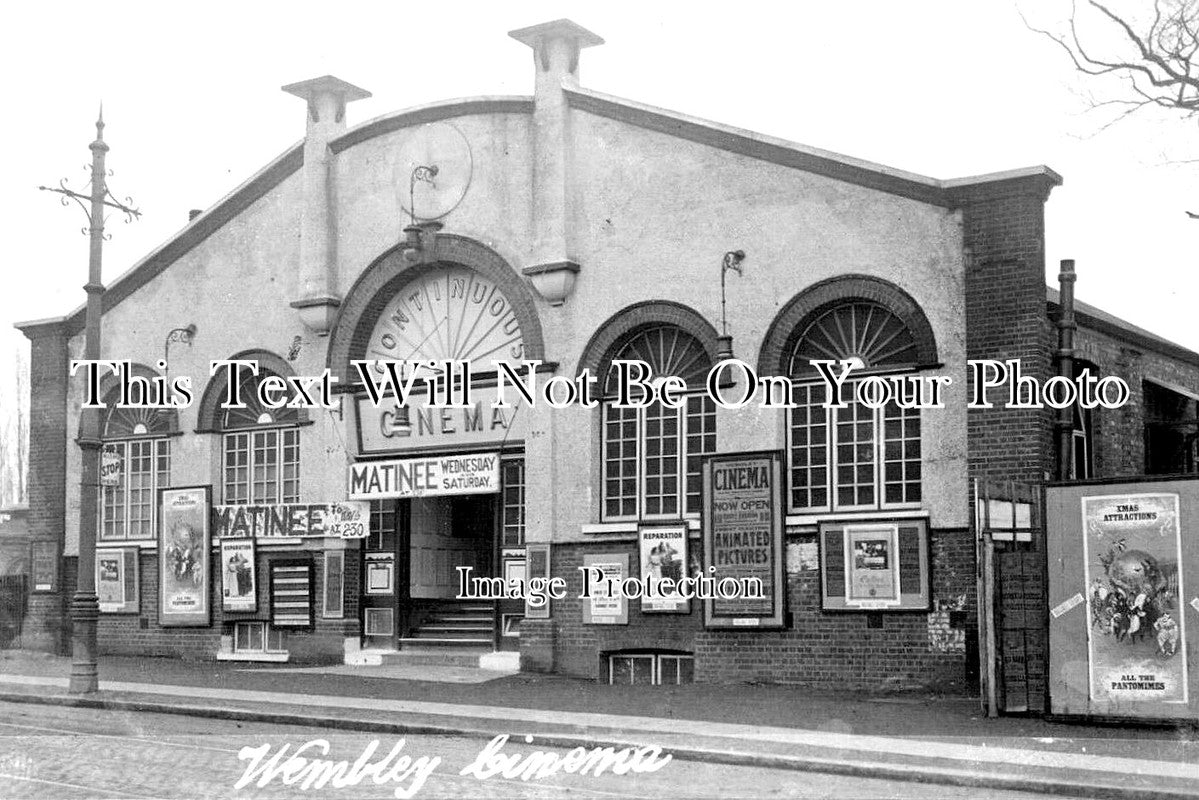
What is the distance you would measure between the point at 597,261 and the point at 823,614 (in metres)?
Answer: 5.97

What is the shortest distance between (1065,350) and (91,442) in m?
12.7

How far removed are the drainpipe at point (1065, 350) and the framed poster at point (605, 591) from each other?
601 cm

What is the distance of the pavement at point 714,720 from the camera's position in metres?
12.6

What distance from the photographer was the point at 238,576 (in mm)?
24547

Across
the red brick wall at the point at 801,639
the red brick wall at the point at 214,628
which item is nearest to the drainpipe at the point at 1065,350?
the red brick wall at the point at 801,639

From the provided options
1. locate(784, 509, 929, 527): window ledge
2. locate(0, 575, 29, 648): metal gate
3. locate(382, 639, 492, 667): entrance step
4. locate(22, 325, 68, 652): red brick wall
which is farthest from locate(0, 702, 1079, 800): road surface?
locate(0, 575, 29, 648): metal gate

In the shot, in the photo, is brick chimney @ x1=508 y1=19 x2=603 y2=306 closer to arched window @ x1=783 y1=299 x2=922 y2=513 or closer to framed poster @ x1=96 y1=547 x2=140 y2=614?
arched window @ x1=783 y1=299 x2=922 y2=513

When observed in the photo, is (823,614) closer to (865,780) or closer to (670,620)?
(670,620)

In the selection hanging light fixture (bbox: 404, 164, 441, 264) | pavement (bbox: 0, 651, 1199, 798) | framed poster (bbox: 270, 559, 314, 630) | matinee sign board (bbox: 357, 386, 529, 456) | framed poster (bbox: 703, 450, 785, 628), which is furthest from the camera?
framed poster (bbox: 270, 559, 314, 630)

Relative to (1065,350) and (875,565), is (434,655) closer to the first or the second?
(875,565)

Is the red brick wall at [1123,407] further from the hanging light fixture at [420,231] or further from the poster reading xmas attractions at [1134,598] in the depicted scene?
the hanging light fixture at [420,231]

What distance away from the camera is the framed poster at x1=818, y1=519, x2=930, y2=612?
18.5 meters

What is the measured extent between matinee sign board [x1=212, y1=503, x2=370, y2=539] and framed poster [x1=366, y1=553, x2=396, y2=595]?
1.35ft
